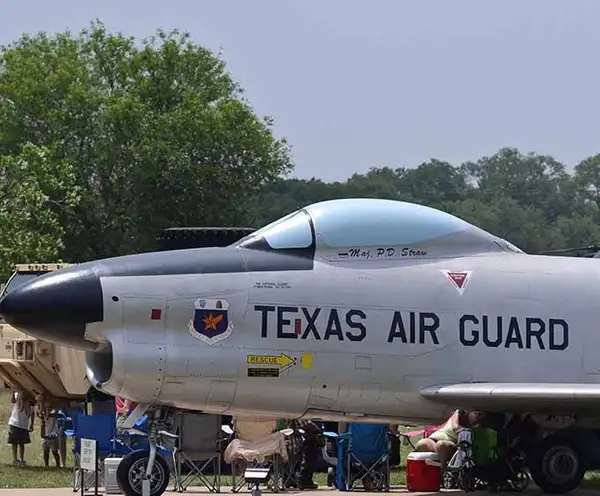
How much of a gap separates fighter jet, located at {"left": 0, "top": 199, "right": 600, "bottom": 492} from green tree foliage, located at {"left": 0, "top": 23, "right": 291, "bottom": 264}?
35723 millimetres

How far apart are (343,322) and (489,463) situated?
94.2 inches

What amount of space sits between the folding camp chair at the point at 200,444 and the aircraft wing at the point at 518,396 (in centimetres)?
294

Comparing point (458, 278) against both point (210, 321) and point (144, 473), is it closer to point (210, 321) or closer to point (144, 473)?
point (210, 321)

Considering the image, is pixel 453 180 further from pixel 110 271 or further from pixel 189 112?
pixel 110 271

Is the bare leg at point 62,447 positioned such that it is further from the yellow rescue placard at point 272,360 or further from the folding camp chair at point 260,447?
the yellow rescue placard at point 272,360

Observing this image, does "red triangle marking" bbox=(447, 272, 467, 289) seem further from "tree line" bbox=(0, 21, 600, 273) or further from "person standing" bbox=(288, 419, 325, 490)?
"tree line" bbox=(0, 21, 600, 273)

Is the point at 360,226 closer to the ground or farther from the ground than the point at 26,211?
closer to the ground

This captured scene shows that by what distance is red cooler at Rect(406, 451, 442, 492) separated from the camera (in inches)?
531

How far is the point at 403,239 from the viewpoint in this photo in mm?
12305

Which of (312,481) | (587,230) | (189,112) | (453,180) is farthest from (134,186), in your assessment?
(453,180)

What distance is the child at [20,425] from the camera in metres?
17.1

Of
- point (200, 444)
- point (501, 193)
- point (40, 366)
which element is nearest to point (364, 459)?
point (200, 444)

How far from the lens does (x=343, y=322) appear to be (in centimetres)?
1178

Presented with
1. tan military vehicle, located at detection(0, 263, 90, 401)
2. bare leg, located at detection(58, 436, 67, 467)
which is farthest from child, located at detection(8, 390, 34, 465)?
bare leg, located at detection(58, 436, 67, 467)
